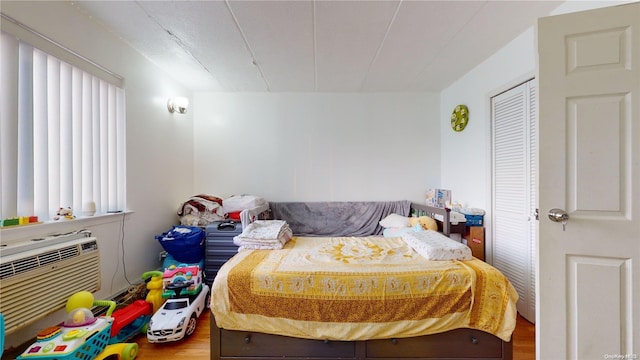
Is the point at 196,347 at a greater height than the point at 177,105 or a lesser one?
lesser

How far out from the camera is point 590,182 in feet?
3.52

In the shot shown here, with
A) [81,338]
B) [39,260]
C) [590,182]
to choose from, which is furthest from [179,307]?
[590,182]

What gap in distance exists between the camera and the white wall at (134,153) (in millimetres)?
1470

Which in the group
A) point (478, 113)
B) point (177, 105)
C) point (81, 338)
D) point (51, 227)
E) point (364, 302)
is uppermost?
point (177, 105)

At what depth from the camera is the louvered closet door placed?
1.86 m

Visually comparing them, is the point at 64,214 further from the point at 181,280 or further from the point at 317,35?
the point at 317,35

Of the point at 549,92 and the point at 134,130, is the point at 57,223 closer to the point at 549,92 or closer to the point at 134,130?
the point at 134,130

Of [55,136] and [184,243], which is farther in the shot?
[184,243]

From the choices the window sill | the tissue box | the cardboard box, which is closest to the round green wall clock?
the tissue box

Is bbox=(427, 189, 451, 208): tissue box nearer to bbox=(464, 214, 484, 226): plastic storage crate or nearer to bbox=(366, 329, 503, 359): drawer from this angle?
bbox=(464, 214, 484, 226): plastic storage crate

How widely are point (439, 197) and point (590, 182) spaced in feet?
6.12

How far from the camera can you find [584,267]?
3.55 ft

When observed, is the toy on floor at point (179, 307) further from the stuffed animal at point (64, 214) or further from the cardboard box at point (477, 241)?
the cardboard box at point (477, 241)

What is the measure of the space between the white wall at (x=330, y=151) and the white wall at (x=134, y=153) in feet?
1.76
